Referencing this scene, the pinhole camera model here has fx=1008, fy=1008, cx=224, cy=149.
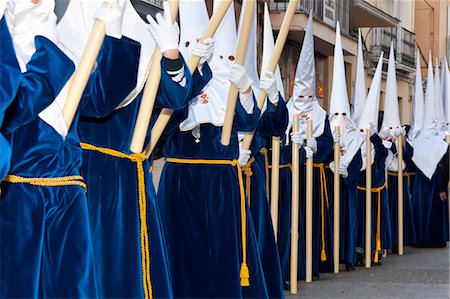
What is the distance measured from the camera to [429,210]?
14.0 meters

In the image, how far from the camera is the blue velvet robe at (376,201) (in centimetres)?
1150

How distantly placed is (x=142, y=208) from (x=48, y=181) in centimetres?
77

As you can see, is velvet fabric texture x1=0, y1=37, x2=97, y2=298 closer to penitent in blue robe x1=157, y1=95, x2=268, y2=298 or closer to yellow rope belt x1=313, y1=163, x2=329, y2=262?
penitent in blue robe x1=157, y1=95, x2=268, y2=298

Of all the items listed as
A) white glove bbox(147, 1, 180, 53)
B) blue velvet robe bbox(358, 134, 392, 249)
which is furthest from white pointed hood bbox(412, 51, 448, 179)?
white glove bbox(147, 1, 180, 53)

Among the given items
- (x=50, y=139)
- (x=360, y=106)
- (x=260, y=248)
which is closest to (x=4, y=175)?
(x=50, y=139)

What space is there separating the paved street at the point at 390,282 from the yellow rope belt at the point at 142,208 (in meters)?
3.73

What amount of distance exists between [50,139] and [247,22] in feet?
7.65

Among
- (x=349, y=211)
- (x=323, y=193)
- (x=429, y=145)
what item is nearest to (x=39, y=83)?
(x=323, y=193)

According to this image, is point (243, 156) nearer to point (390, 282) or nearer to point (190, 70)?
point (190, 70)

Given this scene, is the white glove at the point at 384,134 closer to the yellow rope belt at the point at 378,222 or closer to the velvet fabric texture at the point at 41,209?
the yellow rope belt at the point at 378,222

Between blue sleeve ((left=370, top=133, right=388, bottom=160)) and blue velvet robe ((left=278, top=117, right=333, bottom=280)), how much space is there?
4.90 feet

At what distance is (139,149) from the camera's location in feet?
15.2

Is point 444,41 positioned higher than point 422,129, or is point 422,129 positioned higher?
point 444,41

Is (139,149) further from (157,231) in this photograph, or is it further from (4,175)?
(4,175)
